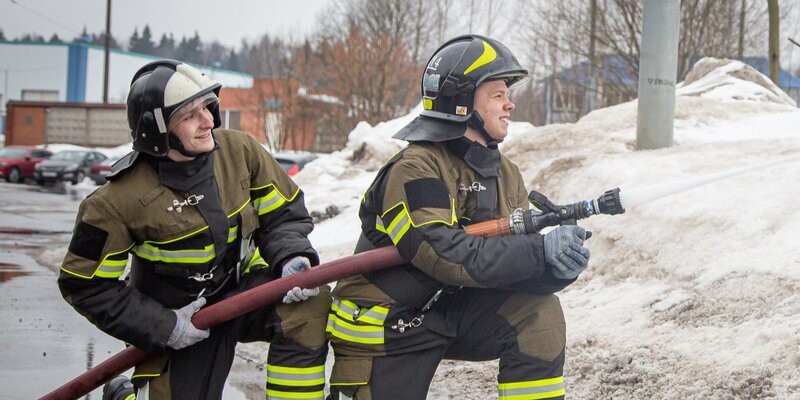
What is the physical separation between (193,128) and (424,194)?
995mm

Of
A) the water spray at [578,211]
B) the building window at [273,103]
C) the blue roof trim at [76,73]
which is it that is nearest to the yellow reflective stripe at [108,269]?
the water spray at [578,211]

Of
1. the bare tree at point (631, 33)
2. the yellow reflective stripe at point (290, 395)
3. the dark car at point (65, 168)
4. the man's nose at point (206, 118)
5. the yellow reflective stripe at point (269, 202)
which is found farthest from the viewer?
A: the dark car at point (65, 168)

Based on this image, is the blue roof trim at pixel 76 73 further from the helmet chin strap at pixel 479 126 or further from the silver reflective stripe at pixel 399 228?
the silver reflective stripe at pixel 399 228

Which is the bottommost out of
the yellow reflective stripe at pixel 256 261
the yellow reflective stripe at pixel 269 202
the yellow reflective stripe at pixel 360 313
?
the yellow reflective stripe at pixel 360 313

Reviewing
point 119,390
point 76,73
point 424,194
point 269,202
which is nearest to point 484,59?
point 424,194

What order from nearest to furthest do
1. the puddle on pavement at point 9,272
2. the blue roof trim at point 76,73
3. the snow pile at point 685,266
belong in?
1. the snow pile at point 685,266
2. the puddle on pavement at point 9,272
3. the blue roof trim at point 76,73

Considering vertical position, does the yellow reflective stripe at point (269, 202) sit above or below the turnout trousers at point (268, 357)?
above

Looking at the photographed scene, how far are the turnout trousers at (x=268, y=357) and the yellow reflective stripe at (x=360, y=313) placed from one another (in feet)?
0.41

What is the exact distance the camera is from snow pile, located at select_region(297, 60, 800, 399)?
4.79m

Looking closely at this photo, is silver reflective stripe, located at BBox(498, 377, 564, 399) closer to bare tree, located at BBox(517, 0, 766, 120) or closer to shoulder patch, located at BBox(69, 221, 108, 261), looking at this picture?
shoulder patch, located at BBox(69, 221, 108, 261)

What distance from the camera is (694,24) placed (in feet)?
74.8

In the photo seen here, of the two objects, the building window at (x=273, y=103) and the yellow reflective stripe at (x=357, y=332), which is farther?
the building window at (x=273, y=103)

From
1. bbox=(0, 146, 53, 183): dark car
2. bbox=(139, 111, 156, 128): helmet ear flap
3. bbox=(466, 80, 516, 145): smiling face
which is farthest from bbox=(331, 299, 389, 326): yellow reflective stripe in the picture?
bbox=(0, 146, 53, 183): dark car

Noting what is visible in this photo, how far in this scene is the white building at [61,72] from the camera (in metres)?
78.3
